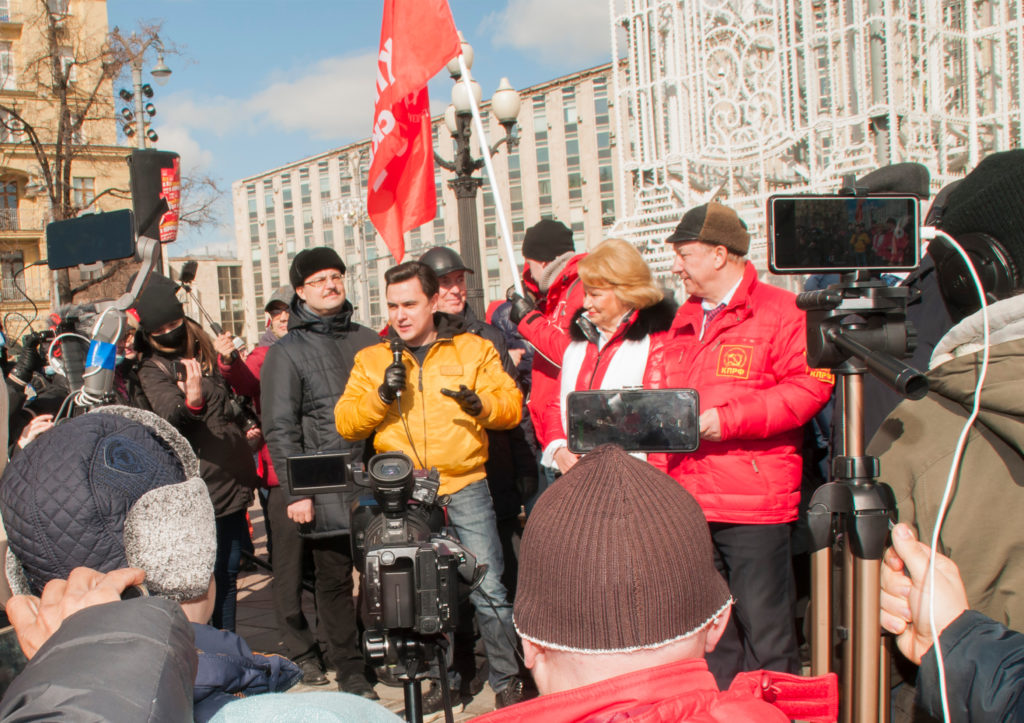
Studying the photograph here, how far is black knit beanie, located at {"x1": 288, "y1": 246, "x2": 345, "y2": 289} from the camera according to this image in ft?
14.2

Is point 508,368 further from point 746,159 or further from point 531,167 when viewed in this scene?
point 531,167

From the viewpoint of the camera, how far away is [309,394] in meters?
4.17

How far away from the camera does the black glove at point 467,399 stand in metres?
3.49

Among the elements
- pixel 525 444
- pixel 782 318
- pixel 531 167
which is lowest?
pixel 525 444

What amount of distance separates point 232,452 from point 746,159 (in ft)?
37.6

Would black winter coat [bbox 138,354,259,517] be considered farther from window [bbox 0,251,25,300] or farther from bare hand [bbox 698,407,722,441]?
window [bbox 0,251,25,300]

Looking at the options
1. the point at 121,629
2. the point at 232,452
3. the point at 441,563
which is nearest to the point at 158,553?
the point at 121,629

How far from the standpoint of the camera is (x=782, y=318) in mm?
3148

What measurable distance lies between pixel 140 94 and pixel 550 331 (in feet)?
51.6

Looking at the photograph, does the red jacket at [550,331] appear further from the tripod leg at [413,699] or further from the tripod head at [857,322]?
the tripod head at [857,322]

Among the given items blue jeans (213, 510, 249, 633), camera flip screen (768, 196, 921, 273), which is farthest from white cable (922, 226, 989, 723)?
blue jeans (213, 510, 249, 633)

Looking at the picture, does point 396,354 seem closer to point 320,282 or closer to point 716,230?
point 320,282

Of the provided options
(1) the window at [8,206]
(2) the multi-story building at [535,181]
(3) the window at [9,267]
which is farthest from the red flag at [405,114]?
(2) the multi-story building at [535,181]

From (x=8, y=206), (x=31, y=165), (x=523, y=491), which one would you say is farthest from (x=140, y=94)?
(x=8, y=206)
